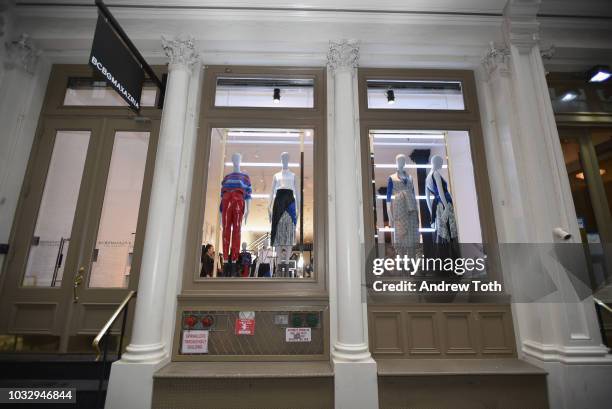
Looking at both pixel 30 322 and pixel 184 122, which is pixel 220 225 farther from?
pixel 30 322

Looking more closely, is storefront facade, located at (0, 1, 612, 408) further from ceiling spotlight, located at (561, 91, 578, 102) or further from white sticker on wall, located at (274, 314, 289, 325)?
ceiling spotlight, located at (561, 91, 578, 102)

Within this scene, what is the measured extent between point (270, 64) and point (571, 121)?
13.1 ft

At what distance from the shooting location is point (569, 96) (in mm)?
3973

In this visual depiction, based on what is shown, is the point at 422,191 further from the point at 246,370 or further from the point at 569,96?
the point at 246,370

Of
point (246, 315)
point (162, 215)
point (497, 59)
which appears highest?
point (497, 59)

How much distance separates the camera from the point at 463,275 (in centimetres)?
339

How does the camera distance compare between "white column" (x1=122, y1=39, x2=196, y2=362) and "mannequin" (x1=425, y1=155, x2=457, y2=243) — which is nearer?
"white column" (x1=122, y1=39, x2=196, y2=362)

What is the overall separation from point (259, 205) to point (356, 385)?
2.21m

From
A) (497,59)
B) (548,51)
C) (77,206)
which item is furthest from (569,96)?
(77,206)

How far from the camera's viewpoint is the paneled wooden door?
3.21m

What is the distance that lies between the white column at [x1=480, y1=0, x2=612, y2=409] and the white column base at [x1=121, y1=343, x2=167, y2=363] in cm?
358

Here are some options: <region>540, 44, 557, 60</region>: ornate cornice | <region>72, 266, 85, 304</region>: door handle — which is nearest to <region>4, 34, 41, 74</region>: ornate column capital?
<region>72, 266, 85, 304</region>: door handle

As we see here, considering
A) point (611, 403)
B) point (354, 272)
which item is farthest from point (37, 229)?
point (611, 403)

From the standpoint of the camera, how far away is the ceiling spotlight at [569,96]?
156 inches
